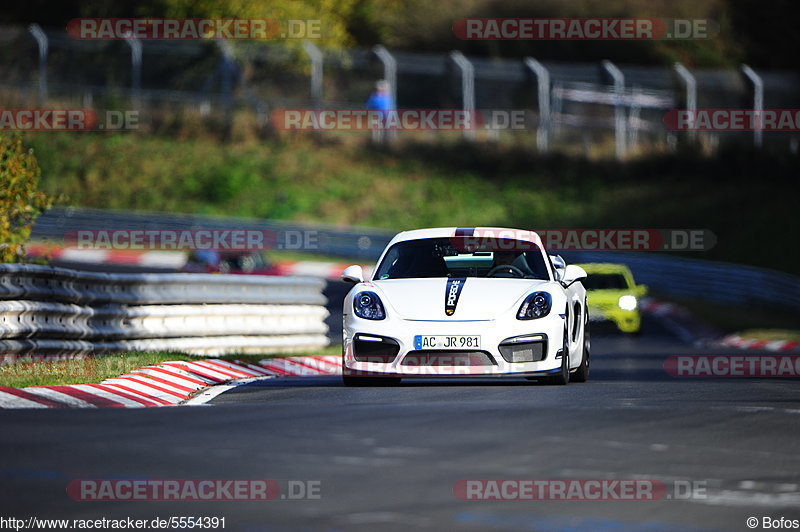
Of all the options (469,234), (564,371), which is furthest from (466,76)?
(564,371)

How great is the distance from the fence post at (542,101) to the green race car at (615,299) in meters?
13.6

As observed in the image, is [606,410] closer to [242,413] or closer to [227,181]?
[242,413]

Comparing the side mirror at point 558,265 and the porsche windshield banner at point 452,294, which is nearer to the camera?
the porsche windshield banner at point 452,294

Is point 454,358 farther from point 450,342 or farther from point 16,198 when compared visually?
point 16,198

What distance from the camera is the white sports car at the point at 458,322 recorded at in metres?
11.8

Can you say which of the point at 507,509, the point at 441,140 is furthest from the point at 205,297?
the point at 441,140

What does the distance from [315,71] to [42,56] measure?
288 inches

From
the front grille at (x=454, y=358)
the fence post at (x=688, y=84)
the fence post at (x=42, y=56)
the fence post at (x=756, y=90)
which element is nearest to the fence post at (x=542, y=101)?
the fence post at (x=688, y=84)

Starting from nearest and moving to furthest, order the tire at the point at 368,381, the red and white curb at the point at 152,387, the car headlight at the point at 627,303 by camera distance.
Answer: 1. the red and white curb at the point at 152,387
2. the tire at the point at 368,381
3. the car headlight at the point at 627,303

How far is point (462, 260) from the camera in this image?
517 inches

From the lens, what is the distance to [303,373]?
53.1 ft

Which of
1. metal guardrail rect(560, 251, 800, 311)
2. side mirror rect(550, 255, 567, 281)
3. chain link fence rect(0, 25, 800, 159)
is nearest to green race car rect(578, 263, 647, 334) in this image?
metal guardrail rect(560, 251, 800, 311)

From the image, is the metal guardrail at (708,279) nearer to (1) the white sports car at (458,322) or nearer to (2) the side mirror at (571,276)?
(2) the side mirror at (571,276)

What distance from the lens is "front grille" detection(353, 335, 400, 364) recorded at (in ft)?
38.9
